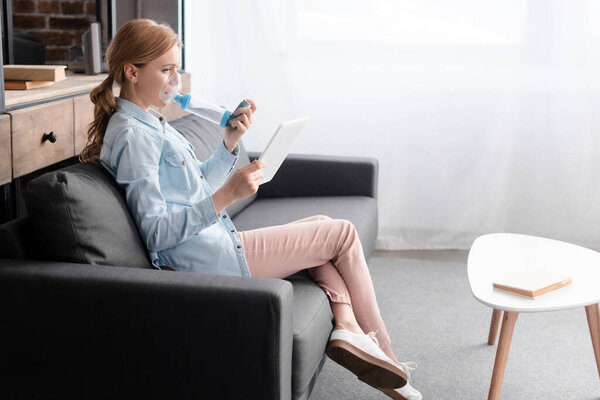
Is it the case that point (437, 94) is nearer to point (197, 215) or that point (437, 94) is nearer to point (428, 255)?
point (428, 255)

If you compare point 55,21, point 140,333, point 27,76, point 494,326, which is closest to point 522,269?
point 494,326

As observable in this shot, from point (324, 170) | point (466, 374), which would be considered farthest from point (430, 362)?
point (324, 170)

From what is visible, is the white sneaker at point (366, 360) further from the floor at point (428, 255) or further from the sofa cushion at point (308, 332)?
the floor at point (428, 255)

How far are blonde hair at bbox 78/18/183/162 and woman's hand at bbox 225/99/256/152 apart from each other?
25 cm

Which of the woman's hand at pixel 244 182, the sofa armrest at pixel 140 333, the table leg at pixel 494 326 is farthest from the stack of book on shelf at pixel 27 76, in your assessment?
the table leg at pixel 494 326

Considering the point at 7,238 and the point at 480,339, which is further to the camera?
the point at 480,339

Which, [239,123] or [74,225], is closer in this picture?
[74,225]

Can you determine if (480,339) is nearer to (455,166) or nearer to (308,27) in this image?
(455,166)

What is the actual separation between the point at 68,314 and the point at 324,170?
158 cm

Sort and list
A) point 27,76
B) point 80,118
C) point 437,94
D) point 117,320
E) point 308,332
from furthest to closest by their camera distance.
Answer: point 437,94 → point 80,118 → point 27,76 → point 308,332 → point 117,320

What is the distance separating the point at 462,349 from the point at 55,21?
2243 millimetres

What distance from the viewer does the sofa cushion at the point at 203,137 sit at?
8.36 ft

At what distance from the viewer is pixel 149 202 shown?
1.71 metres

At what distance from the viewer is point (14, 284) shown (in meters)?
1.57
